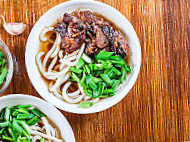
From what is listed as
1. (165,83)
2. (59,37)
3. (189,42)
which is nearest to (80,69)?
(59,37)

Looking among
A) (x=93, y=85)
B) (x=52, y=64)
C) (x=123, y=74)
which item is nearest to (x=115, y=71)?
(x=123, y=74)

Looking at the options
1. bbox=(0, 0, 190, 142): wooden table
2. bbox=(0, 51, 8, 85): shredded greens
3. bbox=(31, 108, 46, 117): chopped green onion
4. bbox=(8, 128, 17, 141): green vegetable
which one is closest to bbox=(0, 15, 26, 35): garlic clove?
bbox=(0, 0, 190, 142): wooden table

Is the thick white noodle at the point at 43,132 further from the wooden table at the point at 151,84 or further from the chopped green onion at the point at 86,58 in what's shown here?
the chopped green onion at the point at 86,58

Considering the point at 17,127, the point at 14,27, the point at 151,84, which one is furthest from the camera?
the point at 151,84

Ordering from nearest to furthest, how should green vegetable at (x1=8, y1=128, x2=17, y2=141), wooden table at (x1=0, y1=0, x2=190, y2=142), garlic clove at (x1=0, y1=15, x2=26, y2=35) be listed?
1. green vegetable at (x1=8, y1=128, x2=17, y2=141)
2. garlic clove at (x1=0, y1=15, x2=26, y2=35)
3. wooden table at (x1=0, y1=0, x2=190, y2=142)

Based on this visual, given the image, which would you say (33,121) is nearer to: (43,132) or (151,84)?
(43,132)

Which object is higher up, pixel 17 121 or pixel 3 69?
pixel 3 69

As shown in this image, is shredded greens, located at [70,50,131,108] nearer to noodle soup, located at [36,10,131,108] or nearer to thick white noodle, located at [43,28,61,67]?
→ noodle soup, located at [36,10,131,108]
